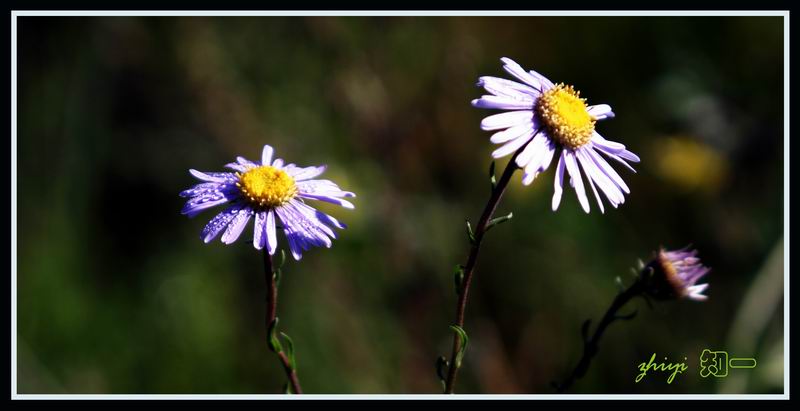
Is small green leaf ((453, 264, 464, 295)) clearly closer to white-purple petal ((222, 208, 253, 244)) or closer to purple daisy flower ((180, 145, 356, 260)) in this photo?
purple daisy flower ((180, 145, 356, 260))

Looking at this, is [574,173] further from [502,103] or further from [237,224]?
[237,224]

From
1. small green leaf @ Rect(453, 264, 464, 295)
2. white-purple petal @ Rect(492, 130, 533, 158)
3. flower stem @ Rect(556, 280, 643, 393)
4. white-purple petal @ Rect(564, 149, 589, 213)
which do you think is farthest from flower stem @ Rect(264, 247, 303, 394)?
white-purple petal @ Rect(564, 149, 589, 213)

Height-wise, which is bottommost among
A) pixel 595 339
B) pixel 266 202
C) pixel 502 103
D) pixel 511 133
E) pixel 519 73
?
pixel 595 339

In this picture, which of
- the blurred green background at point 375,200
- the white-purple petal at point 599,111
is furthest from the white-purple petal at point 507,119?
the blurred green background at point 375,200

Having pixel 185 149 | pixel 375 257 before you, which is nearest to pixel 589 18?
pixel 375 257

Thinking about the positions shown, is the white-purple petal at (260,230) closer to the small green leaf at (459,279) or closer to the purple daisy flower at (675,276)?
the small green leaf at (459,279)

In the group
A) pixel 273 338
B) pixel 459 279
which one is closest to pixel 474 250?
pixel 459 279
